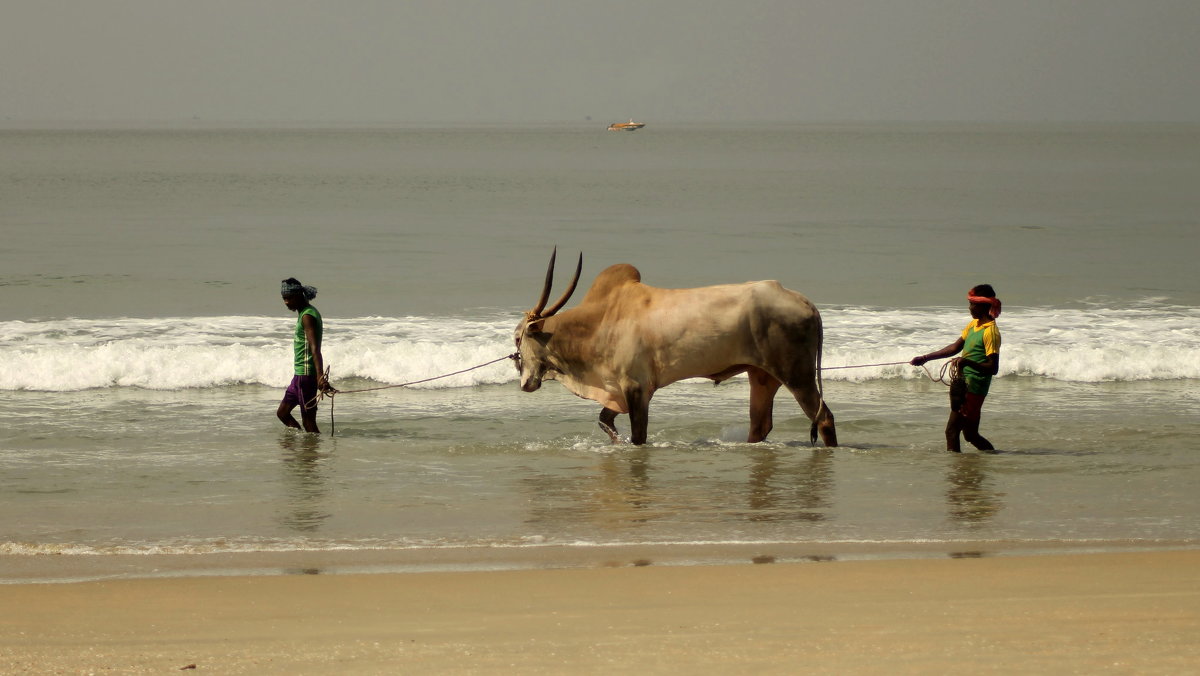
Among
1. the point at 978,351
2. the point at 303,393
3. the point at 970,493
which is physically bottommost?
the point at 970,493

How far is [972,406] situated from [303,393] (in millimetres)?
4655

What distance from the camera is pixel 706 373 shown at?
32.0 feet

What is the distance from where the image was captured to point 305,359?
1006 cm

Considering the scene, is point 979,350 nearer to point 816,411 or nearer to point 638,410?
point 816,411

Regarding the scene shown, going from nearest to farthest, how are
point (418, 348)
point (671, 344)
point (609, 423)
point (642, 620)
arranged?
point (642, 620) → point (671, 344) → point (609, 423) → point (418, 348)

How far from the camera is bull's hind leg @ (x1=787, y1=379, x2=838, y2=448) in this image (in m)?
9.71

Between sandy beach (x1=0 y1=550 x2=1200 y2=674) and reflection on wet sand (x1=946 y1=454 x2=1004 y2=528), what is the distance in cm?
103

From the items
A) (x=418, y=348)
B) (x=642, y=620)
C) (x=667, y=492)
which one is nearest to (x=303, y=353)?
(x=667, y=492)

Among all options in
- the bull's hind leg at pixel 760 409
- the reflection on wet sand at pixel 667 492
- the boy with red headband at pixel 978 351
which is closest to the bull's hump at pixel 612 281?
the bull's hind leg at pixel 760 409

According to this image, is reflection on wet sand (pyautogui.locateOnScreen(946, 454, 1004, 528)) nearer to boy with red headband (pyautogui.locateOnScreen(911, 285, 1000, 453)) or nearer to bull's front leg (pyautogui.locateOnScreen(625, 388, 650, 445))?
boy with red headband (pyautogui.locateOnScreen(911, 285, 1000, 453))

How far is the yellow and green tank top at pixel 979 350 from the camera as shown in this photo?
9.09 metres

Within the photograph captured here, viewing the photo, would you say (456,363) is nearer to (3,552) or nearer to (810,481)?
(810,481)

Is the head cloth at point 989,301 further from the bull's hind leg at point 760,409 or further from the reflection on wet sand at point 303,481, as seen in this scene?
the reflection on wet sand at point 303,481

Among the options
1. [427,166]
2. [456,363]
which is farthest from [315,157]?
[456,363]
